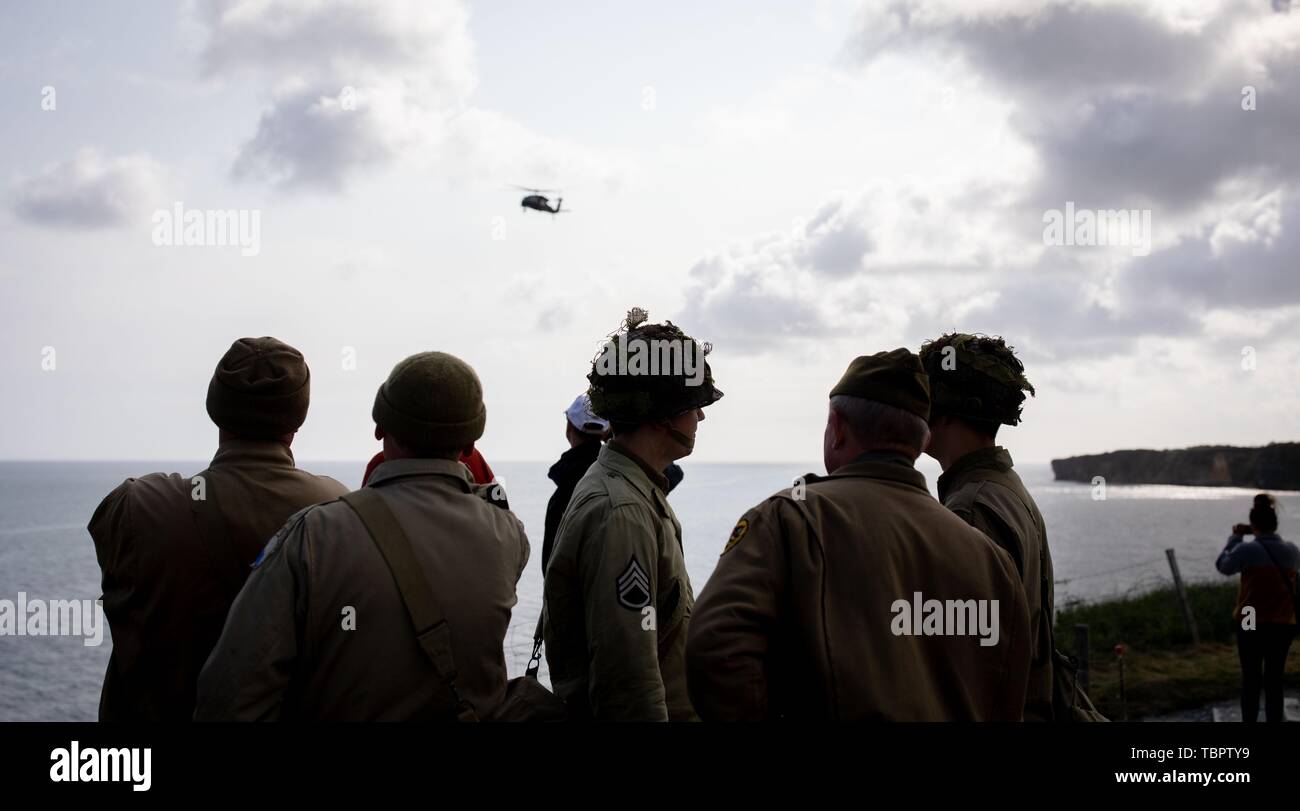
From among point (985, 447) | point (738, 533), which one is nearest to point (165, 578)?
point (738, 533)

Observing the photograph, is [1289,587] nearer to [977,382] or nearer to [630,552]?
[977,382]

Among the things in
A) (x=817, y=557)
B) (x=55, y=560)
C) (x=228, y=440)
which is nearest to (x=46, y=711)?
(x=228, y=440)

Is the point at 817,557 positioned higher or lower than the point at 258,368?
lower

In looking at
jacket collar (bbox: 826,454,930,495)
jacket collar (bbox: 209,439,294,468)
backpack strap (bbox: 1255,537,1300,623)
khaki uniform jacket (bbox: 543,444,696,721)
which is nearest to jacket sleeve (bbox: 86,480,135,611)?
jacket collar (bbox: 209,439,294,468)

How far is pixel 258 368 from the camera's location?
3756 millimetres

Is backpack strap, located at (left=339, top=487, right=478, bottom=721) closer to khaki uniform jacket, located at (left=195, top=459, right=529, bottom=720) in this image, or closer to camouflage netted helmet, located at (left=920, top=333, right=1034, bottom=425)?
khaki uniform jacket, located at (left=195, top=459, right=529, bottom=720)

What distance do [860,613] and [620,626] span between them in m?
0.82

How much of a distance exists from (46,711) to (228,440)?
2924cm

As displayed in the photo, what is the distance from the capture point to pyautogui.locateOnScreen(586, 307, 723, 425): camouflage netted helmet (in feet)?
12.7

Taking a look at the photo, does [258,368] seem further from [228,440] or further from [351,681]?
[351,681]

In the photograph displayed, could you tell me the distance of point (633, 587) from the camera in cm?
338

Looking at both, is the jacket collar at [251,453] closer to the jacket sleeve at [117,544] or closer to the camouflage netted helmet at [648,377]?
the jacket sleeve at [117,544]

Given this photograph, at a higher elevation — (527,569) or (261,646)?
(261,646)
